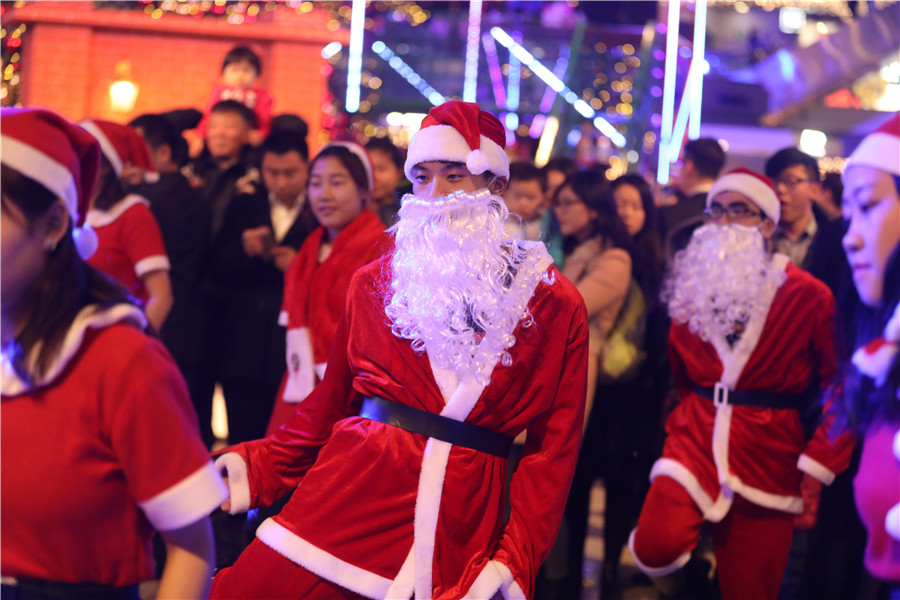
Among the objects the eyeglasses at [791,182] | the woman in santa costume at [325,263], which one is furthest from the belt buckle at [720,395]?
the eyeglasses at [791,182]

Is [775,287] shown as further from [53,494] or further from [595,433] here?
[53,494]

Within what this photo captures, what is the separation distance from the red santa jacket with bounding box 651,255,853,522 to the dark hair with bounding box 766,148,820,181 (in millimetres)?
1495

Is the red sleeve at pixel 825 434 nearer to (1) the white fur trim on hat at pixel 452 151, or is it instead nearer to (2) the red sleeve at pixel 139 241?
(1) the white fur trim on hat at pixel 452 151

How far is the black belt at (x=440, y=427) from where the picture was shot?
89.4 inches

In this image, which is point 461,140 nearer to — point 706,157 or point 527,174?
point 527,174

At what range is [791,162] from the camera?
5031mm

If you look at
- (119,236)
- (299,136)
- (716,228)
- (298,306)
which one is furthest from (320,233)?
(716,228)

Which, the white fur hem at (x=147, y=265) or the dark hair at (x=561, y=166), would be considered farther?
the dark hair at (x=561, y=166)

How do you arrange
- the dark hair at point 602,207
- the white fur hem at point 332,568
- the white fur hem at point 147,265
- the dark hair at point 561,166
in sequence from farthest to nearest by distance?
the dark hair at point 561,166 → the dark hair at point 602,207 → the white fur hem at point 147,265 → the white fur hem at point 332,568

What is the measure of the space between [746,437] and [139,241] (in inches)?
102

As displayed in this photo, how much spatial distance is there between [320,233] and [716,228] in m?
1.68

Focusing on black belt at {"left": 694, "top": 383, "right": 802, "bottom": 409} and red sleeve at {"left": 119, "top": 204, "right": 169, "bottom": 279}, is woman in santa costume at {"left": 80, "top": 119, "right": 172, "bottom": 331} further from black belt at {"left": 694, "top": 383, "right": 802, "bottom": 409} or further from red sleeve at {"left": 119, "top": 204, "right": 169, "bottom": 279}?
black belt at {"left": 694, "top": 383, "right": 802, "bottom": 409}

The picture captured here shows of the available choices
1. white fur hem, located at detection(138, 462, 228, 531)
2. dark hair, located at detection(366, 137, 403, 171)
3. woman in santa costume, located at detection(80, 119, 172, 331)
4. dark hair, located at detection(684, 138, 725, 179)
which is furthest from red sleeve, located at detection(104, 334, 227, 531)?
dark hair, located at detection(684, 138, 725, 179)

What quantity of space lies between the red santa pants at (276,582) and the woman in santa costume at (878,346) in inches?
46.5
